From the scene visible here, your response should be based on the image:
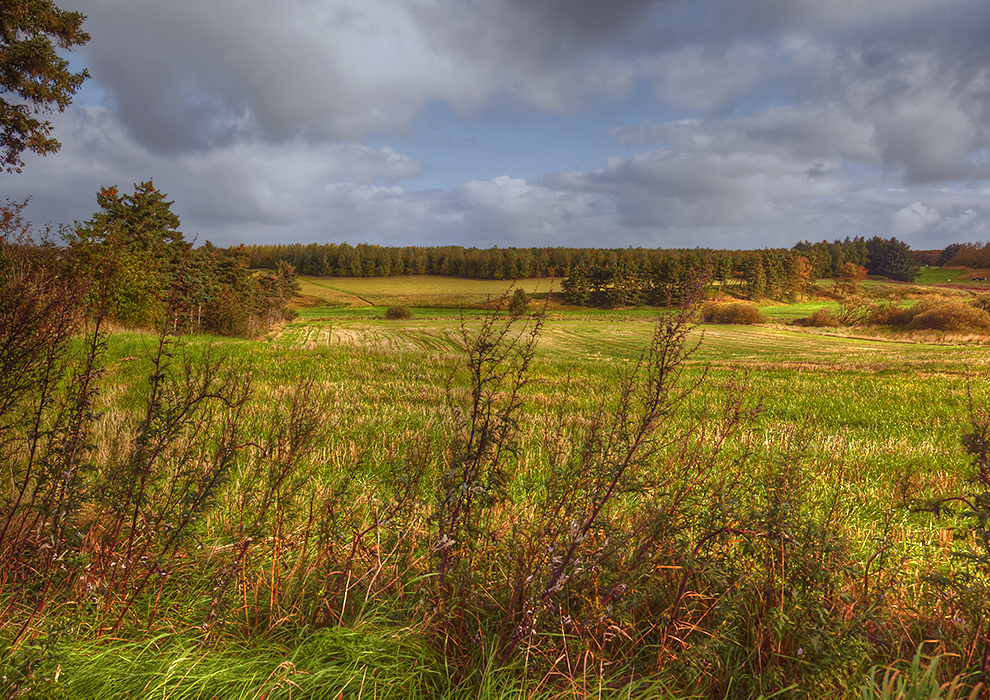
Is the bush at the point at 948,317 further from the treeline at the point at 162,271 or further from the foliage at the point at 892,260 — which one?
the treeline at the point at 162,271

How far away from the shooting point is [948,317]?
5247cm

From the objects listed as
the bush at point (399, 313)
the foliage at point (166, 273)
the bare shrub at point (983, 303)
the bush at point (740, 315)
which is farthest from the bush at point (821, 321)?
the foliage at point (166, 273)

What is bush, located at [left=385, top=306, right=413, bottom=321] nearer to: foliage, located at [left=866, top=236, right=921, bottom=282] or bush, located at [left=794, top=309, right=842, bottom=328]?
bush, located at [left=794, top=309, right=842, bottom=328]

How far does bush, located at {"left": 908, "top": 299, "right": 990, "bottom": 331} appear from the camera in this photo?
4866 centimetres

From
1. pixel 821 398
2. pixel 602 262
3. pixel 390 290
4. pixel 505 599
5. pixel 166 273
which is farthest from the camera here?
pixel 390 290

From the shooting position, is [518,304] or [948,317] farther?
[948,317]

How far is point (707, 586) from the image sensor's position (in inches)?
110

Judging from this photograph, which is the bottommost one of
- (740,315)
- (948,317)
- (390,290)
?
(740,315)

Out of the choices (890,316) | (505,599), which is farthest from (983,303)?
(505,599)

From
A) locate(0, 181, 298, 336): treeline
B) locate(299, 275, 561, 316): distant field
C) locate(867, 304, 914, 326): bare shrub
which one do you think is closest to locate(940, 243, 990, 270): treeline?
locate(867, 304, 914, 326): bare shrub

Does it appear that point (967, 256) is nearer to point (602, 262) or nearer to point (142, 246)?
point (602, 262)

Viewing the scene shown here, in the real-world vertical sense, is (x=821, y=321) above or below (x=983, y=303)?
below

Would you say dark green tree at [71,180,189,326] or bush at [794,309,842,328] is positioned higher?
dark green tree at [71,180,189,326]

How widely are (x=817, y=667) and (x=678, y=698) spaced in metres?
0.60
